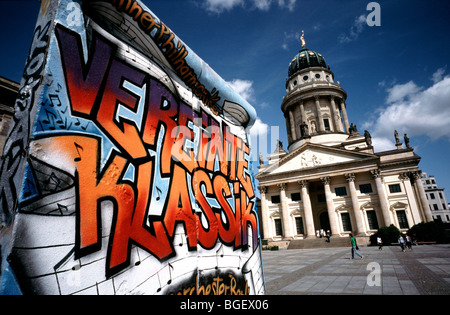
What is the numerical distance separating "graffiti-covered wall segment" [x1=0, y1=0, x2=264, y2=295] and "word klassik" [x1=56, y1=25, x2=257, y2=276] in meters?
0.01

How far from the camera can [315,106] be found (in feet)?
148

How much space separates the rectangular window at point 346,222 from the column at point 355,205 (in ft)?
5.30

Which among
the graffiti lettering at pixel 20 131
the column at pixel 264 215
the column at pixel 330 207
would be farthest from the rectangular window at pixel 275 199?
the graffiti lettering at pixel 20 131

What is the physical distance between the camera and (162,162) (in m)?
2.46

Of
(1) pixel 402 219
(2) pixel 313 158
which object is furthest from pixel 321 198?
(1) pixel 402 219

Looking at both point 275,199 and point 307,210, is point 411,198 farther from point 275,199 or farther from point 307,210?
point 275,199

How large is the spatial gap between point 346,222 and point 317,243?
6567 mm

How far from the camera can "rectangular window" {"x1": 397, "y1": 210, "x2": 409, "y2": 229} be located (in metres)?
30.5

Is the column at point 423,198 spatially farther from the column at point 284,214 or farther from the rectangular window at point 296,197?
the column at point 284,214

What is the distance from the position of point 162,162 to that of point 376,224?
36.9 m

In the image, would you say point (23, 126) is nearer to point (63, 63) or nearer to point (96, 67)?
point (63, 63)

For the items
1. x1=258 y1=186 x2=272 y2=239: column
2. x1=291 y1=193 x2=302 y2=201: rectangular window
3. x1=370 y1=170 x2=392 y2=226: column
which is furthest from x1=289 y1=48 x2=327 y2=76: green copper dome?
x1=258 y1=186 x2=272 y2=239: column

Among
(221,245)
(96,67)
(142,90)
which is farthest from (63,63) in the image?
(221,245)

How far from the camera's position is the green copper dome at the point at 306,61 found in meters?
49.9
